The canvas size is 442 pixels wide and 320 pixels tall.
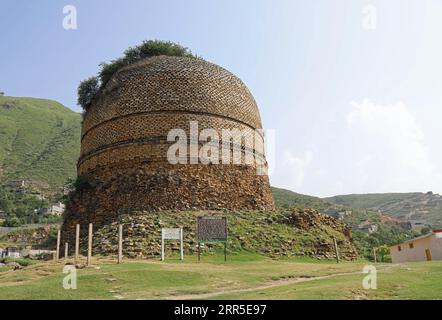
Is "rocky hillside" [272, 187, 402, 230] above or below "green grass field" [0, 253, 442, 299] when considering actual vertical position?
above

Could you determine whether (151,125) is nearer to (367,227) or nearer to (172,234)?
(172,234)

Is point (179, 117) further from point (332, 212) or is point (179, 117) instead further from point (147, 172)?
point (332, 212)

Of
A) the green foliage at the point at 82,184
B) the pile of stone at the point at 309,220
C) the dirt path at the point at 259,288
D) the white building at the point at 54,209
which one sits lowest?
the dirt path at the point at 259,288

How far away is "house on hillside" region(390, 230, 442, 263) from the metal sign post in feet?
31.1

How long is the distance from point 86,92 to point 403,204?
82.9 meters

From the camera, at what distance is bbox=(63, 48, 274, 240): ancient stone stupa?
824 inches

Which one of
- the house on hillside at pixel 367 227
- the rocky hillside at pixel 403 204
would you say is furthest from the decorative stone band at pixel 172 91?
the rocky hillside at pixel 403 204

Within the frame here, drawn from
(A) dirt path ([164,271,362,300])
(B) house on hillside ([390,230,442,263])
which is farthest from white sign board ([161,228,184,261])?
(B) house on hillside ([390,230,442,263])

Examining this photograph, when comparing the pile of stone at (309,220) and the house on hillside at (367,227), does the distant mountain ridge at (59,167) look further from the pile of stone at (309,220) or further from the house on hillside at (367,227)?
the pile of stone at (309,220)

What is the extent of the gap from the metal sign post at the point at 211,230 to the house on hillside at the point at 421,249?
9.48 m

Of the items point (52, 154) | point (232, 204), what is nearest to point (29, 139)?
point (52, 154)

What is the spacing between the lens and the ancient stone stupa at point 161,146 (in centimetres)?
2092

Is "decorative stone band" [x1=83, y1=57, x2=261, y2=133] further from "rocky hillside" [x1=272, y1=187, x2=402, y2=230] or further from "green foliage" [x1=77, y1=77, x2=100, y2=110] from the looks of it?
"rocky hillside" [x1=272, y1=187, x2=402, y2=230]

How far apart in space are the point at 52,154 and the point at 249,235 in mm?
69198
